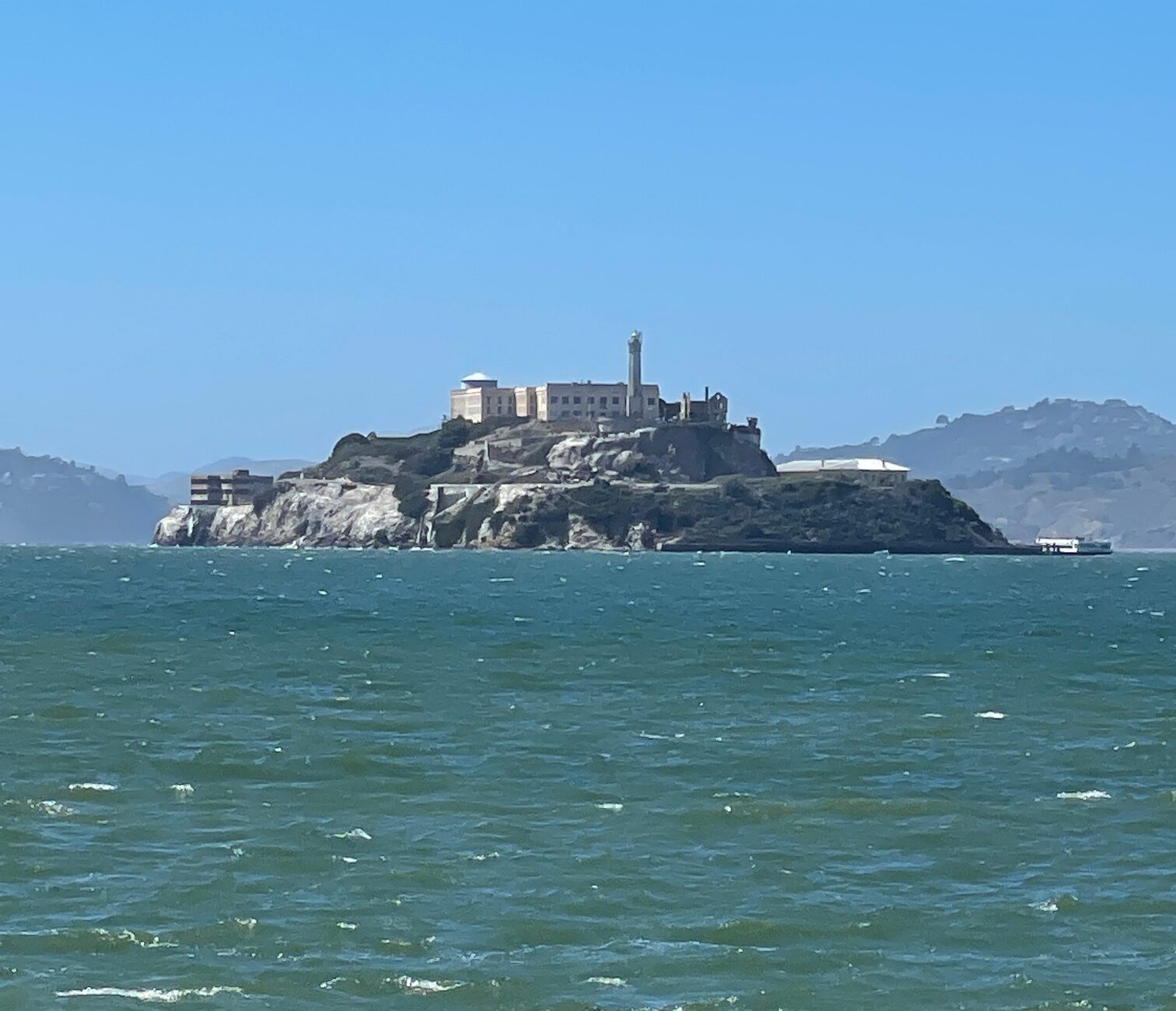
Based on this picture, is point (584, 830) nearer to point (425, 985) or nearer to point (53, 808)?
point (53, 808)

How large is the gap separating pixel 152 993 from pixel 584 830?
34.1 ft

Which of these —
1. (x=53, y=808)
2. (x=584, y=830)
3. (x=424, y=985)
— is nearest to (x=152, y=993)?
(x=424, y=985)

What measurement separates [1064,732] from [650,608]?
58.1 meters

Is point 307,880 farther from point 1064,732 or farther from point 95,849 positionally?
point 1064,732

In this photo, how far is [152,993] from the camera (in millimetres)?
23125

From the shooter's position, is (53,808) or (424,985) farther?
(53,808)

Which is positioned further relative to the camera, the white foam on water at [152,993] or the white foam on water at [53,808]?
the white foam on water at [53,808]

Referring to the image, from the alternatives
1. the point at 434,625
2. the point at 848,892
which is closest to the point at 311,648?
the point at 434,625

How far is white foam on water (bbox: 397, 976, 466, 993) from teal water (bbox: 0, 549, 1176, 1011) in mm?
48

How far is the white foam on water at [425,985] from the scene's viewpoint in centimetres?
2350

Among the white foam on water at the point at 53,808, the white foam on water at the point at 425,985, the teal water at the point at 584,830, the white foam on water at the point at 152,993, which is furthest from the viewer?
the white foam on water at the point at 53,808

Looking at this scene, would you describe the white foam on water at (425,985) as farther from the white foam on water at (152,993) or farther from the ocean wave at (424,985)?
the white foam on water at (152,993)

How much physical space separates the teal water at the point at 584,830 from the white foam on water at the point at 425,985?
0.05 m

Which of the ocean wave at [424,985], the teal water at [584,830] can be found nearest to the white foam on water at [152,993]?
the teal water at [584,830]
